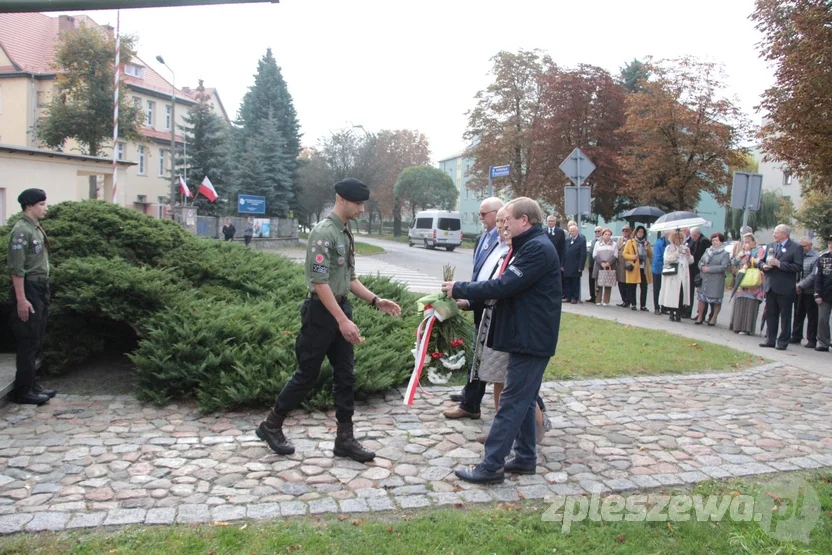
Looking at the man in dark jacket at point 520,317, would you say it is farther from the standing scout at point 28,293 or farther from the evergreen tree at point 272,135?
the evergreen tree at point 272,135

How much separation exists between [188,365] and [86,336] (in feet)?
5.36

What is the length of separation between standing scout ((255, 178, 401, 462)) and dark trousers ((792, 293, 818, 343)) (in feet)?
29.2

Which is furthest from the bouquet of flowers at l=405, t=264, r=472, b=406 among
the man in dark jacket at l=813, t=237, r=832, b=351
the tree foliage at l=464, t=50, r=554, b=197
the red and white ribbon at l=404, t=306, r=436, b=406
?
the tree foliage at l=464, t=50, r=554, b=197

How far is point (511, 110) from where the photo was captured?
4338cm

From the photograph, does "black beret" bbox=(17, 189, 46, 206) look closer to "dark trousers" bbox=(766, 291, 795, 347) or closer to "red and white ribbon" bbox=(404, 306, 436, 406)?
"red and white ribbon" bbox=(404, 306, 436, 406)

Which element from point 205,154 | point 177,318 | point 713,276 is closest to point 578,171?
point 713,276

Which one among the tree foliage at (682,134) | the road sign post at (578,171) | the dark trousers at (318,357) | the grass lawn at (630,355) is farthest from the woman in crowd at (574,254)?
the tree foliage at (682,134)

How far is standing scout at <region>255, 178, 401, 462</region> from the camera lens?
457cm

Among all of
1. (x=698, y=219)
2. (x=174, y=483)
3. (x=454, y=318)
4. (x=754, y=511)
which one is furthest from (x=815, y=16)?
(x=174, y=483)

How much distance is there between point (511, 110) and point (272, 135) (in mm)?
15431

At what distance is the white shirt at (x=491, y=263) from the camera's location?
5272 millimetres

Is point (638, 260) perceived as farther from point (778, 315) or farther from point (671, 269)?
point (778, 315)

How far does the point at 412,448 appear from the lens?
5160 mm

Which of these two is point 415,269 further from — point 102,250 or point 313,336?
point 313,336
